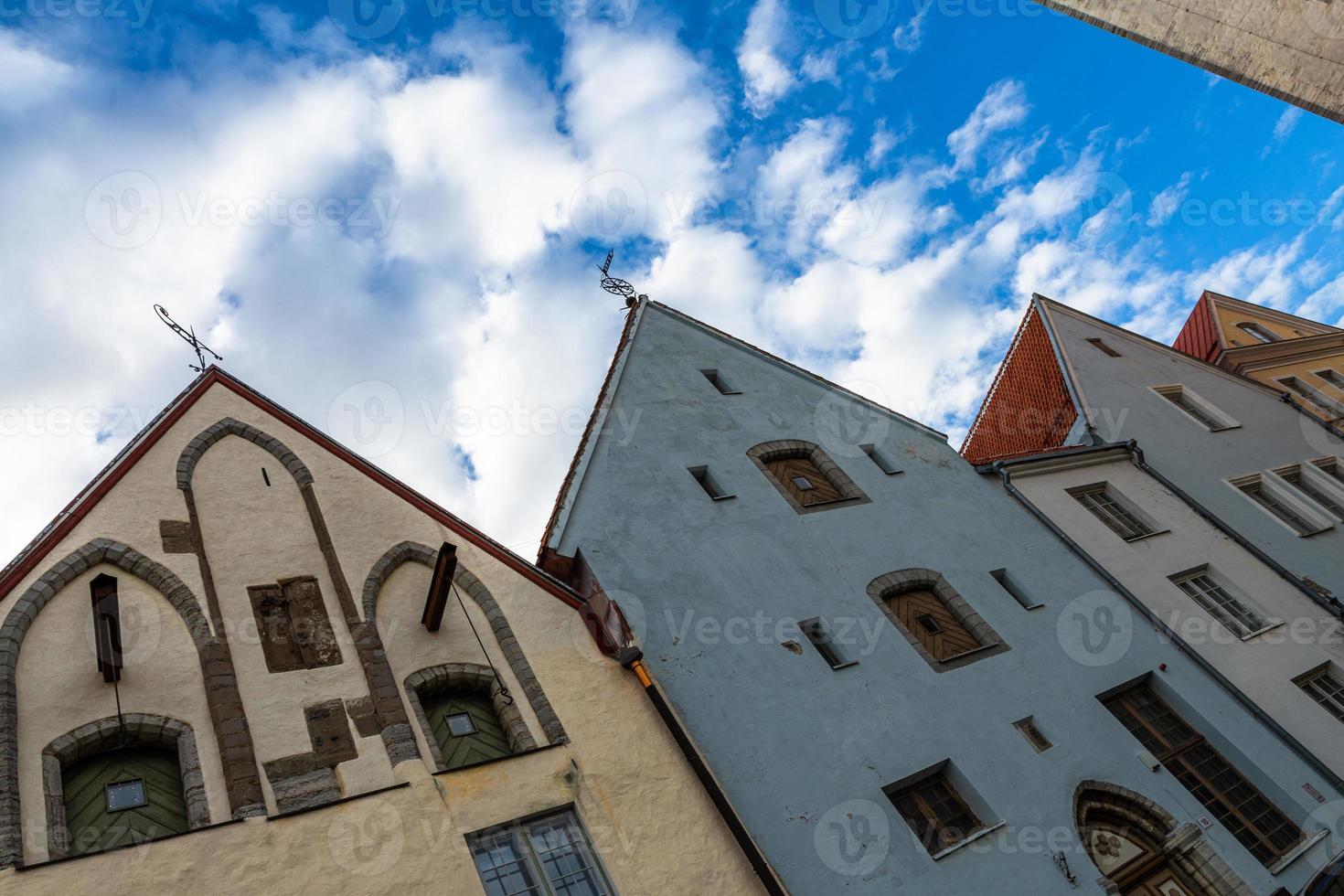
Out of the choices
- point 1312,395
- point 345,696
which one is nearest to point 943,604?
point 345,696

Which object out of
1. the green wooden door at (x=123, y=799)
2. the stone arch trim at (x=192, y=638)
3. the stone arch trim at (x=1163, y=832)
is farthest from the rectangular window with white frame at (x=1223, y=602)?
the green wooden door at (x=123, y=799)

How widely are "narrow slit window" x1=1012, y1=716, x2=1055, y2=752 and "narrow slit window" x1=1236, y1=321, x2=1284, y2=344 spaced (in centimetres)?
2267

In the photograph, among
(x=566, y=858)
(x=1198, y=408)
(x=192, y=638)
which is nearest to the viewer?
(x=566, y=858)

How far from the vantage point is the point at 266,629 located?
10.2 metres

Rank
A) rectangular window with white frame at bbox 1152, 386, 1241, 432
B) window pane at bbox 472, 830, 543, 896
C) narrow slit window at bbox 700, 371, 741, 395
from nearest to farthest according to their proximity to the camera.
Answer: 1. window pane at bbox 472, 830, 543, 896
2. narrow slit window at bbox 700, 371, 741, 395
3. rectangular window with white frame at bbox 1152, 386, 1241, 432

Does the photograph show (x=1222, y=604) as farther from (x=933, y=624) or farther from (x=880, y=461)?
(x=880, y=461)

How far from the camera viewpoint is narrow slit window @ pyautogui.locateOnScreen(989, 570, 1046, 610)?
50.0ft

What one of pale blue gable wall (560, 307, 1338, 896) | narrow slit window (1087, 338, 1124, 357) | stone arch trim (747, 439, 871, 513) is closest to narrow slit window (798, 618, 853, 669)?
pale blue gable wall (560, 307, 1338, 896)

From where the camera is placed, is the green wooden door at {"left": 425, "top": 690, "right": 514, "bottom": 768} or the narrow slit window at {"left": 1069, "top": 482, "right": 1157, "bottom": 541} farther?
the narrow slit window at {"left": 1069, "top": 482, "right": 1157, "bottom": 541}

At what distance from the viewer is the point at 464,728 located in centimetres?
1048

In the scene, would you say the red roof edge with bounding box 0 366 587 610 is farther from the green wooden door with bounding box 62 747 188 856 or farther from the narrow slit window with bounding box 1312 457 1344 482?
the narrow slit window with bounding box 1312 457 1344 482

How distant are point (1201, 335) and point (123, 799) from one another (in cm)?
3232

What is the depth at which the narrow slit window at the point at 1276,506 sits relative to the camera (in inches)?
777

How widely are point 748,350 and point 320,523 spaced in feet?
35.3
